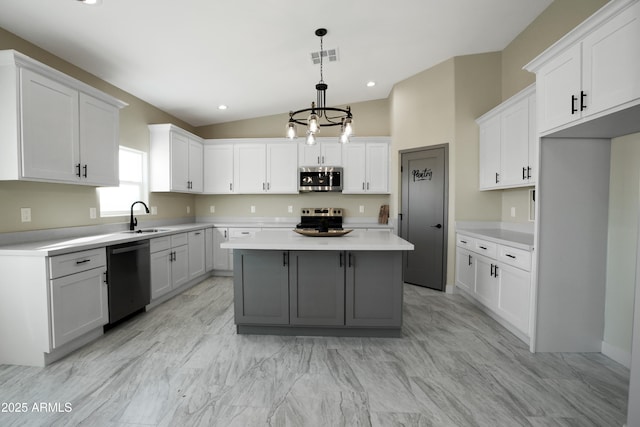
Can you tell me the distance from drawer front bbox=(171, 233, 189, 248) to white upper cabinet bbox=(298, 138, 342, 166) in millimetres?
2243

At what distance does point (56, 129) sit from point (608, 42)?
4.10 meters

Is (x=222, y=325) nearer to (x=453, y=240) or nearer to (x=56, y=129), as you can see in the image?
(x=56, y=129)

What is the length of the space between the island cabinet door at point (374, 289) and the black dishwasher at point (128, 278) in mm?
2241

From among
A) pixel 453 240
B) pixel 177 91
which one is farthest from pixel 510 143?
pixel 177 91

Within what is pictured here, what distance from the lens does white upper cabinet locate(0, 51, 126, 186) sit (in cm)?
218

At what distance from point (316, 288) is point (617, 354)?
2.45 m

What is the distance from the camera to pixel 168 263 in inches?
146

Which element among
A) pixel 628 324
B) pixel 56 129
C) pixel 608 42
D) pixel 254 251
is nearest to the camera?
pixel 608 42

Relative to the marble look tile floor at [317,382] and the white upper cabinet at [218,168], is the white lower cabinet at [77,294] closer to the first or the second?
the marble look tile floor at [317,382]

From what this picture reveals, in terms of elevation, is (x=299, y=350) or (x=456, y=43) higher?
(x=456, y=43)

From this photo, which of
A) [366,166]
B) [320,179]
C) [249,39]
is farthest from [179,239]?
[366,166]

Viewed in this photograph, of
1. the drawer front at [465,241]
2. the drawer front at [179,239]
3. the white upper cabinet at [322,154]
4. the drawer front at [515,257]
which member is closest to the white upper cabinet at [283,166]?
the white upper cabinet at [322,154]

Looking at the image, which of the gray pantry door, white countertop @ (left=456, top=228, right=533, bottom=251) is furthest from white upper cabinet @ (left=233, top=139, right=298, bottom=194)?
white countertop @ (left=456, top=228, right=533, bottom=251)

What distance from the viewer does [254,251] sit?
270 cm
